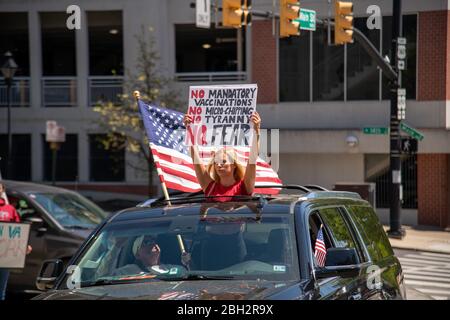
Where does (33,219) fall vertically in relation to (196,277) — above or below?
below

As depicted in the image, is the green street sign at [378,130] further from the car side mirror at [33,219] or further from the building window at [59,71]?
the building window at [59,71]

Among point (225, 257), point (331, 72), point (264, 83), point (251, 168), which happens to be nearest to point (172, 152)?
point (251, 168)

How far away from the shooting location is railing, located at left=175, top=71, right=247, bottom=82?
85.5 ft

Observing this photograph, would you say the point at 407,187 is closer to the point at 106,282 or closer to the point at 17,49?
the point at 17,49

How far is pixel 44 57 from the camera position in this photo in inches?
1127

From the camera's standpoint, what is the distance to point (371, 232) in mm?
6062

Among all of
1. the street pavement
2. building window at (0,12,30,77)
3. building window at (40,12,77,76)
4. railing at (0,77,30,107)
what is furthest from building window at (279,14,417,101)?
railing at (0,77,30,107)

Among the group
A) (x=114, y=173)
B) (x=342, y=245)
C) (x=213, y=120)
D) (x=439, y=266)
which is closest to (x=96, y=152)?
(x=114, y=173)

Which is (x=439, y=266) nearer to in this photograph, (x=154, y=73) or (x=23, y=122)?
(x=154, y=73)

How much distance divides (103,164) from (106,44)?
4600 mm

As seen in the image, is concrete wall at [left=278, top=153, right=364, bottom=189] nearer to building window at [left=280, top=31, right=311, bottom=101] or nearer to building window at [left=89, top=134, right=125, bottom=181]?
building window at [left=280, top=31, right=311, bottom=101]

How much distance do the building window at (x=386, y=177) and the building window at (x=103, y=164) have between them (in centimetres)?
941

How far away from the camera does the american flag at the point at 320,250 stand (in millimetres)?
5020

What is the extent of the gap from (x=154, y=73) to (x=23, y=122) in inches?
255
